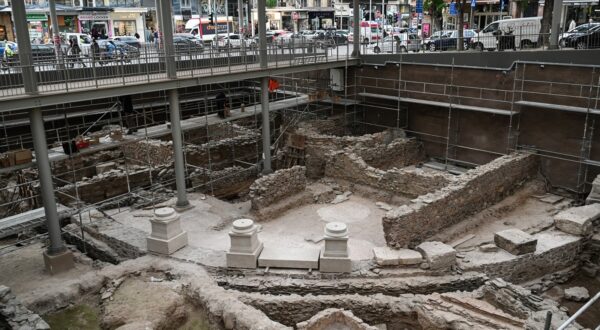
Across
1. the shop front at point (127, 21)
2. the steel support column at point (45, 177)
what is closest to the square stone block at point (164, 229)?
the steel support column at point (45, 177)

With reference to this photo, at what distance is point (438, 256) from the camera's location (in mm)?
11234

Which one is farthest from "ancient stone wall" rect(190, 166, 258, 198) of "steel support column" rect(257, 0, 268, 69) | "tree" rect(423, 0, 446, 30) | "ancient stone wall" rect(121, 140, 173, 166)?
"tree" rect(423, 0, 446, 30)

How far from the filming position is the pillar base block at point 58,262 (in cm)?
1203

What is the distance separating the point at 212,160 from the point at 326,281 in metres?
8.85

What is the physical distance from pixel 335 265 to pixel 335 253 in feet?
0.85

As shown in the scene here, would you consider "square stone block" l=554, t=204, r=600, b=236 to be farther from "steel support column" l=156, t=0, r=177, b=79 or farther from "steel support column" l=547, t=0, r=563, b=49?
"steel support column" l=156, t=0, r=177, b=79

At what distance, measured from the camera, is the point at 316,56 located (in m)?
19.9

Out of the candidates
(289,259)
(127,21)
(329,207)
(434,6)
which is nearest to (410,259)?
(289,259)

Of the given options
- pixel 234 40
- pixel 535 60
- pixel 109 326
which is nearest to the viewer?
pixel 109 326

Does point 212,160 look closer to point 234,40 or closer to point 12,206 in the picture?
point 12,206

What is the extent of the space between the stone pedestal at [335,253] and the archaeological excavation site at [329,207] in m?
0.04

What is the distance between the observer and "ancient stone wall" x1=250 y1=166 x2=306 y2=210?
14.8m

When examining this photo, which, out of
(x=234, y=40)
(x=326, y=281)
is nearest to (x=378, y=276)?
(x=326, y=281)

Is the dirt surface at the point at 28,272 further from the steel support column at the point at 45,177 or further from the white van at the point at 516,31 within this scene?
the white van at the point at 516,31
